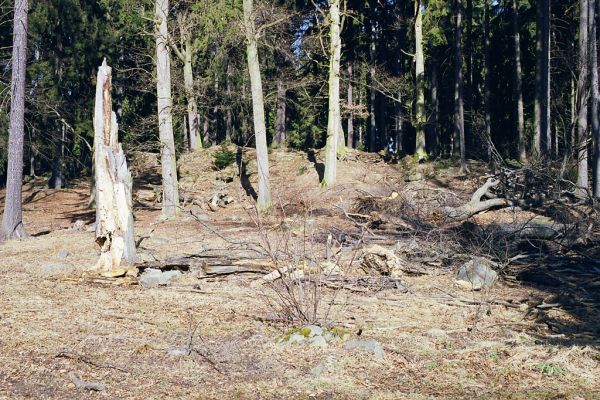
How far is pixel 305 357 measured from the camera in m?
6.14

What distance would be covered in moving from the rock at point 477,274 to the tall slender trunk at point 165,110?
392 inches

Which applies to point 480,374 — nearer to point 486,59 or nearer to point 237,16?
point 237,16

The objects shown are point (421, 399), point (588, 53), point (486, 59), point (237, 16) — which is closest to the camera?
point (421, 399)

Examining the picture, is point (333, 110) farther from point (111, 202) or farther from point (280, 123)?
point (111, 202)

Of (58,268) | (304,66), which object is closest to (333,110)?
(304,66)

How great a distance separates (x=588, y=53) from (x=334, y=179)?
8.82 meters

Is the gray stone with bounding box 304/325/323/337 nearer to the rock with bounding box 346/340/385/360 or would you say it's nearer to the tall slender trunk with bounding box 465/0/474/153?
the rock with bounding box 346/340/385/360

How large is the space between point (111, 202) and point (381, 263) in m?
4.53

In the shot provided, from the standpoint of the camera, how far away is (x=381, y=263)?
10031mm

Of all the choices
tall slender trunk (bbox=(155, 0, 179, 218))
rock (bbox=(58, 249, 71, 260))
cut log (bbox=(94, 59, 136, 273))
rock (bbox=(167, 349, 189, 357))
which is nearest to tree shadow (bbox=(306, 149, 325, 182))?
tall slender trunk (bbox=(155, 0, 179, 218))

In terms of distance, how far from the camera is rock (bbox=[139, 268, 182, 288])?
31.9 ft

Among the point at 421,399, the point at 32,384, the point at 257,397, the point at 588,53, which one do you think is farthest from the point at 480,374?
the point at 588,53

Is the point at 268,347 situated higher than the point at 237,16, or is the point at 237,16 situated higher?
the point at 237,16

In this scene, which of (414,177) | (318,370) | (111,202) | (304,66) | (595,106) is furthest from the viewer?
(304,66)
